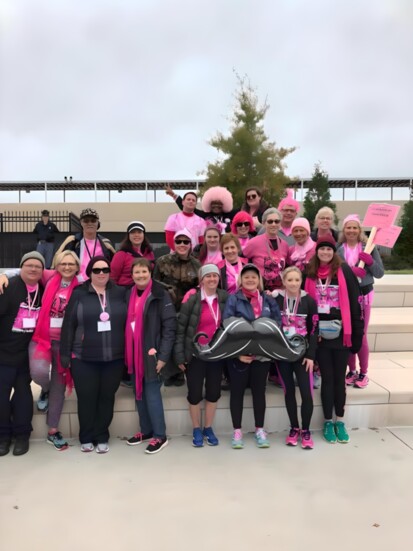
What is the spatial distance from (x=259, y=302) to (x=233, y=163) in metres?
12.5

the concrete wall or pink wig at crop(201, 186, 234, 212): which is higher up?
the concrete wall

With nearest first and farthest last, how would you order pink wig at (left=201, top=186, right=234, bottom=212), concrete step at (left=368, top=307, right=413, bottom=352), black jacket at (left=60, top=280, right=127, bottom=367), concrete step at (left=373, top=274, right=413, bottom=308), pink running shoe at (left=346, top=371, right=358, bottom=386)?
black jacket at (left=60, top=280, right=127, bottom=367) → pink running shoe at (left=346, top=371, right=358, bottom=386) → pink wig at (left=201, top=186, right=234, bottom=212) → concrete step at (left=368, top=307, right=413, bottom=352) → concrete step at (left=373, top=274, right=413, bottom=308)

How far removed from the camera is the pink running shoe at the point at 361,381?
392 centimetres

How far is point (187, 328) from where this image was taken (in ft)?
10.9

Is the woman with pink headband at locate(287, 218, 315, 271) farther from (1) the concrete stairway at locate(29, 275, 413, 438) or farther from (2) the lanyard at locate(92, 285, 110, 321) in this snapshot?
(2) the lanyard at locate(92, 285, 110, 321)

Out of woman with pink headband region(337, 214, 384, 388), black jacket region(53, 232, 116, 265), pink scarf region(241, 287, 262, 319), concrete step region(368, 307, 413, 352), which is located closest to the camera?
pink scarf region(241, 287, 262, 319)

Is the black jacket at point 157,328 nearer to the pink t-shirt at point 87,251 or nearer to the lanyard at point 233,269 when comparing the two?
the lanyard at point 233,269

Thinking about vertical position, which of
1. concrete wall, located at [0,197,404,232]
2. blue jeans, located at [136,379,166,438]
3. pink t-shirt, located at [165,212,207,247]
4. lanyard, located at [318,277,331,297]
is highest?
concrete wall, located at [0,197,404,232]

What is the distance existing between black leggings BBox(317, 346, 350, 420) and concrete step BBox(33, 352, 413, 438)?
0.22 metres

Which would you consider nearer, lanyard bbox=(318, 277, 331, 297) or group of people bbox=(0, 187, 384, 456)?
group of people bbox=(0, 187, 384, 456)

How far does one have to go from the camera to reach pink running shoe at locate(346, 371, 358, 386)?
13.1 feet

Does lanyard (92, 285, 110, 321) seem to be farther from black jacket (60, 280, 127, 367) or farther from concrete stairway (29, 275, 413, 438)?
concrete stairway (29, 275, 413, 438)

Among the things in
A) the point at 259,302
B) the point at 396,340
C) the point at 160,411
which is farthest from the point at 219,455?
the point at 396,340

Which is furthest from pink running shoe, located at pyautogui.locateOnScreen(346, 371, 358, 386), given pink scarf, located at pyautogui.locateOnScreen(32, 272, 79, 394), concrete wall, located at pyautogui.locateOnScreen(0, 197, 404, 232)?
concrete wall, located at pyautogui.locateOnScreen(0, 197, 404, 232)
